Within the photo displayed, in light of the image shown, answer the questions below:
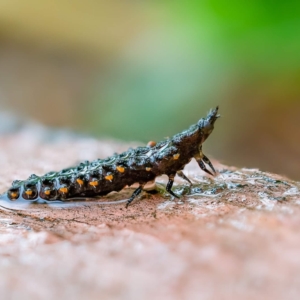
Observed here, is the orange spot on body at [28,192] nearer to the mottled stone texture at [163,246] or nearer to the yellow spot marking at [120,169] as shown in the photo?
the mottled stone texture at [163,246]

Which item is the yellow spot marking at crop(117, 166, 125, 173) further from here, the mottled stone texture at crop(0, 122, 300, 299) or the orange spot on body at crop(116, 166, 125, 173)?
the mottled stone texture at crop(0, 122, 300, 299)

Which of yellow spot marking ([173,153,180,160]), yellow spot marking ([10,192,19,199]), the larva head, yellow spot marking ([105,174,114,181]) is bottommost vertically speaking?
yellow spot marking ([173,153,180,160])

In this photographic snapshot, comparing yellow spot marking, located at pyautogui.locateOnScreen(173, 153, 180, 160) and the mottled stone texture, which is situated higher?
yellow spot marking, located at pyautogui.locateOnScreen(173, 153, 180, 160)

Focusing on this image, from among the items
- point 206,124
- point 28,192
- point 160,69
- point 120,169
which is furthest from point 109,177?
point 160,69

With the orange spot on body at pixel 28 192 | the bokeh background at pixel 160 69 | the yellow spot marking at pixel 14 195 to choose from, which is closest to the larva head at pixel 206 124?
the orange spot on body at pixel 28 192

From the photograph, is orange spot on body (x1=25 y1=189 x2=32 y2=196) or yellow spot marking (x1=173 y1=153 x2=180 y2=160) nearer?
yellow spot marking (x1=173 y1=153 x2=180 y2=160)

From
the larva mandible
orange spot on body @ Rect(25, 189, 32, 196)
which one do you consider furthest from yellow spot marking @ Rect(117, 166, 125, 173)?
orange spot on body @ Rect(25, 189, 32, 196)
